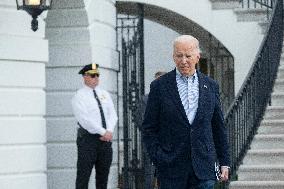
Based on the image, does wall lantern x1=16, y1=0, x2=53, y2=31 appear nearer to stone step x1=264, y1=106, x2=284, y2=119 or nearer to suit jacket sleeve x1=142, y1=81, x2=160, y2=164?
stone step x1=264, y1=106, x2=284, y2=119

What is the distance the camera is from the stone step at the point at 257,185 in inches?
440

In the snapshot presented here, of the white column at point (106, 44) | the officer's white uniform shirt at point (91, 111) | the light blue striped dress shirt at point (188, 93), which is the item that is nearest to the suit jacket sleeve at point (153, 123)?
the light blue striped dress shirt at point (188, 93)

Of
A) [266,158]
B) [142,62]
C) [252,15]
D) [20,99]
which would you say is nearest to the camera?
[20,99]

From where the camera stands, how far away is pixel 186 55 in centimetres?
648

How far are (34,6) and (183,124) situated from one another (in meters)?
4.21

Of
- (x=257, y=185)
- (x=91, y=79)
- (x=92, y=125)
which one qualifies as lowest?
(x=257, y=185)

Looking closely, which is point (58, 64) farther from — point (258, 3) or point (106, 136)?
point (258, 3)

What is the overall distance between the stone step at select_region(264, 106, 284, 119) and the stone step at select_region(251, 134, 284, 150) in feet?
2.11

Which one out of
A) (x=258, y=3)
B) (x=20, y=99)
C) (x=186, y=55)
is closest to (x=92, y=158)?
(x=20, y=99)

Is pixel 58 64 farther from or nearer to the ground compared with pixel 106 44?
nearer to the ground

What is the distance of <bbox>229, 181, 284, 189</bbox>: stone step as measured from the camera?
11.2 metres

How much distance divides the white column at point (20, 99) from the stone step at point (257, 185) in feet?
7.53

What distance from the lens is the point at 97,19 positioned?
13156 mm

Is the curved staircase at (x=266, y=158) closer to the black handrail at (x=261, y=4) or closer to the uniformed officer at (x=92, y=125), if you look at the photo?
the uniformed officer at (x=92, y=125)
